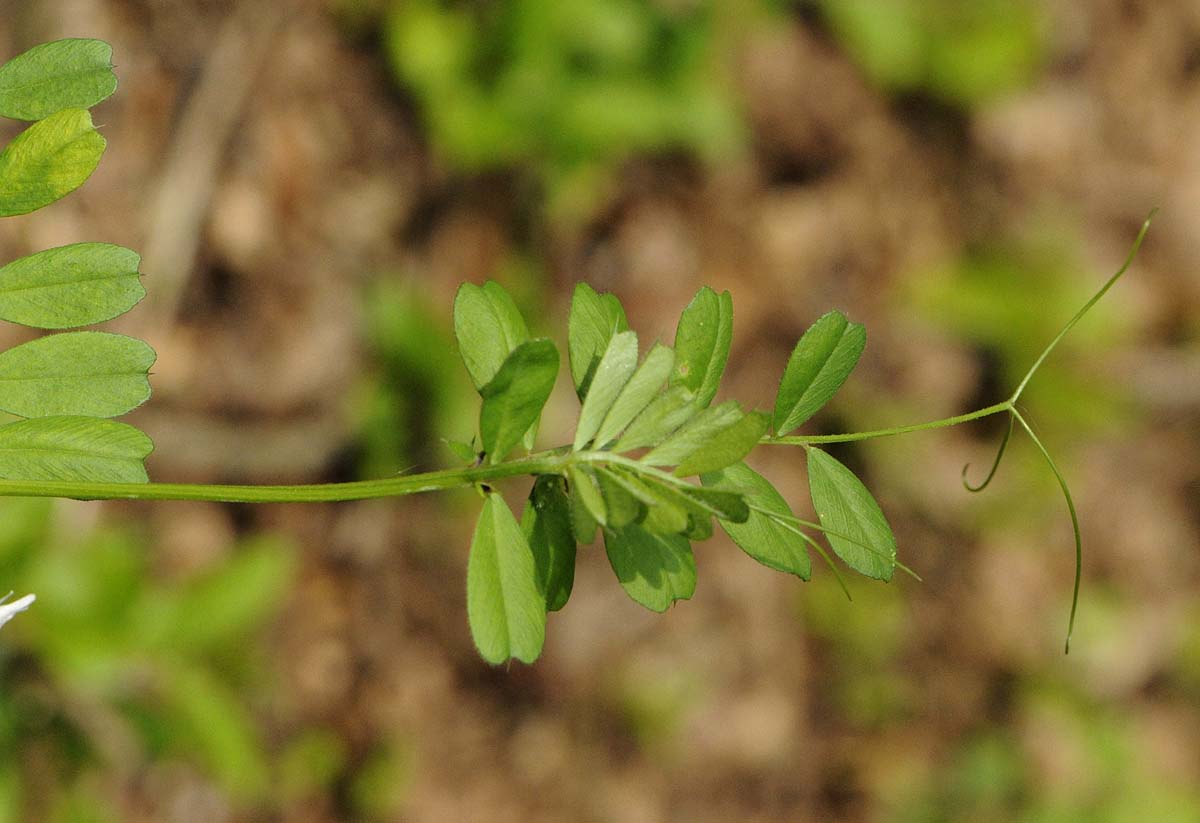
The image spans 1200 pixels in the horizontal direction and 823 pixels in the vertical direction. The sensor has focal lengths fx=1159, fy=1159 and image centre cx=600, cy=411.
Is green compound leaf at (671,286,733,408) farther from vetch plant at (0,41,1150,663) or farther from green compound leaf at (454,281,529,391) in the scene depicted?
green compound leaf at (454,281,529,391)

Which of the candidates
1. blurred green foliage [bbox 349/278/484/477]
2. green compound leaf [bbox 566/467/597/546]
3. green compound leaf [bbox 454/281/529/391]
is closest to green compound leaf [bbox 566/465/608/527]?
green compound leaf [bbox 566/467/597/546]

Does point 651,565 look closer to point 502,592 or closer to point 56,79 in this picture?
point 502,592

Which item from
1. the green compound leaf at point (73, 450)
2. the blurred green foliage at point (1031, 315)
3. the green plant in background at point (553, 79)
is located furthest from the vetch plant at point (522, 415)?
the blurred green foliage at point (1031, 315)

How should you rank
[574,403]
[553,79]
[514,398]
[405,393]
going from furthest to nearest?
[574,403], [553,79], [405,393], [514,398]

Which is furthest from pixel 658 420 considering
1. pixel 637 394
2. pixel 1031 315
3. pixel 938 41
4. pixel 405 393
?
pixel 938 41

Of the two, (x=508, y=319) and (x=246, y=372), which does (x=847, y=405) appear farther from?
(x=508, y=319)
